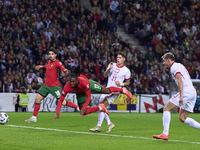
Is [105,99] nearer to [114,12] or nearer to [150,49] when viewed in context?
[150,49]

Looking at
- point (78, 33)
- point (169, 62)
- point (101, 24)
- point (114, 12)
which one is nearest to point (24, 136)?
point (169, 62)

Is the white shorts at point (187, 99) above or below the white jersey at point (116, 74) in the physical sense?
below

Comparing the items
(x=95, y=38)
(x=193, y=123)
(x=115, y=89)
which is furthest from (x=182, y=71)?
(x=95, y=38)

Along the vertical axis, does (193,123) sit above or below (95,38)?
below

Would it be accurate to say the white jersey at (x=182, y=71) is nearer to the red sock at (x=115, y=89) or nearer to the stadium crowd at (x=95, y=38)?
the red sock at (x=115, y=89)

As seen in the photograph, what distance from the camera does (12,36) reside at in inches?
971

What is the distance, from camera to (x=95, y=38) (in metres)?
27.6

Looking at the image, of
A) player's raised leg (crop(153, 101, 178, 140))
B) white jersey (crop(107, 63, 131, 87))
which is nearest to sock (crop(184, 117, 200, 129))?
player's raised leg (crop(153, 101, 178, 140))

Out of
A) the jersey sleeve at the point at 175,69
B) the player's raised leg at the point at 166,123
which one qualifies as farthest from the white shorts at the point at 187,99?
the jersey sleeve at the point at 175,69

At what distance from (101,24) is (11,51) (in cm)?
762

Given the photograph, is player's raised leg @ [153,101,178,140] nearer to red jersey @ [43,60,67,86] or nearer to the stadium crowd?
red jersey @ [43,60,67,86]

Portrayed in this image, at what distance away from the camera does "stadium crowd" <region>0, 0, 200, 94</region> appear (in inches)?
949

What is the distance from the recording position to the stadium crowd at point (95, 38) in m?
24.1

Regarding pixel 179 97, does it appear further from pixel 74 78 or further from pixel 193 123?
pixel 74 78
